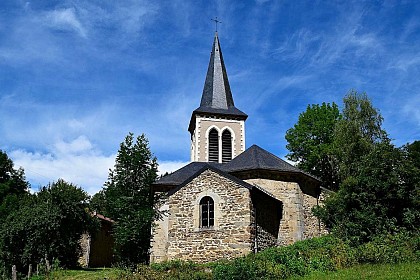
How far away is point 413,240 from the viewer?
1425 cm

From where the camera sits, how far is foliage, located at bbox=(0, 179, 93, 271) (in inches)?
853

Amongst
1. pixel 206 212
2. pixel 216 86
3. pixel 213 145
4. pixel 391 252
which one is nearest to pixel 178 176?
pixel 206 212

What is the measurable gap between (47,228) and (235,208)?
34.3 ft

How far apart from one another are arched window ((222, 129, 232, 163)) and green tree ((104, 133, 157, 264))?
1172 centimetres

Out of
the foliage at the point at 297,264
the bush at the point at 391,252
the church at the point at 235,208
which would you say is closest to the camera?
the foliage at the point at 297,264

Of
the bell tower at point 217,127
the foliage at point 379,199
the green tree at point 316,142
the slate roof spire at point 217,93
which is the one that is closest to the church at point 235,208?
the foliage at point 379,199

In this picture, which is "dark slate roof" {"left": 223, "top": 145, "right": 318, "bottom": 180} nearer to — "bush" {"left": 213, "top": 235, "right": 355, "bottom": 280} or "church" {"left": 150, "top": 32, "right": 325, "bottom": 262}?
"church" {"left": 150, "top": 32, "right": 325, "bottom": 262}

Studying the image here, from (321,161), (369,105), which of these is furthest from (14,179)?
(369,105)

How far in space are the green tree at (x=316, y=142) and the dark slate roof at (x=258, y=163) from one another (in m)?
14.5

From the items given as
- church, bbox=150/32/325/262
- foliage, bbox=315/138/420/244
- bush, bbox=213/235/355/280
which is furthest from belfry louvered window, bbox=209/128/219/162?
bush, bbox=213/235/355/280

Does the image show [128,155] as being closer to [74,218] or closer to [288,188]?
[74,218]

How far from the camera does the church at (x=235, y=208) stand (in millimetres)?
17516

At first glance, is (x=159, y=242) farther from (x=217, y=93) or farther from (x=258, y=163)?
(x=217, y=93)

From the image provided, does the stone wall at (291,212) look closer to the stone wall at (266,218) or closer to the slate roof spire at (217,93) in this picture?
the stone wall at (266,218)
